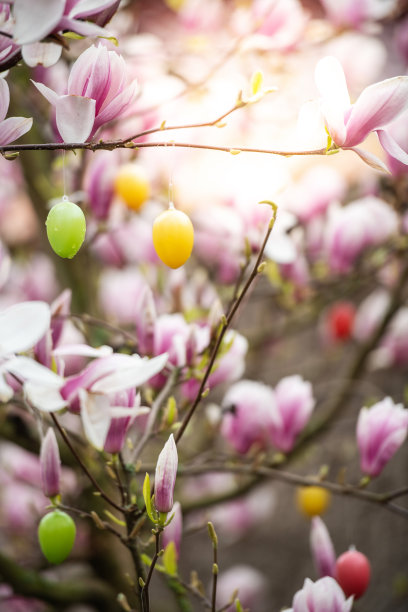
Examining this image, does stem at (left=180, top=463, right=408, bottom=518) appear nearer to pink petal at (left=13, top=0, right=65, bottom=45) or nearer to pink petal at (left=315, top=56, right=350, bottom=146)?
pink petal at (left=315, top=56, right=350, bottom=146)

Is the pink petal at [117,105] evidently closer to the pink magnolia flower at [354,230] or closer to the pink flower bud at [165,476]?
the pink flower bud at [165,476]

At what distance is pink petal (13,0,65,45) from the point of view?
39cm

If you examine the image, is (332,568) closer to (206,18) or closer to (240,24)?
(240,24)

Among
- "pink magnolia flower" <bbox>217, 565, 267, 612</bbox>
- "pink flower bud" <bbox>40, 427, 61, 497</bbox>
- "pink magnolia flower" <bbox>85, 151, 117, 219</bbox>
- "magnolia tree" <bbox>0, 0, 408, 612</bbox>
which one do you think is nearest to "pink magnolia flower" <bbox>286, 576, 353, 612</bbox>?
"magnolia tree" <bbox>0, 0, 408, 612</bbox>

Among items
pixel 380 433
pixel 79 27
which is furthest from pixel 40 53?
pixel 380 433

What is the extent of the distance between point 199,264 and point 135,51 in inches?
20.2

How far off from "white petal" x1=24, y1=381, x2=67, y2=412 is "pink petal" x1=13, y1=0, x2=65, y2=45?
25 cm

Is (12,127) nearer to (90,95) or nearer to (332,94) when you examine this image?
(90,95)

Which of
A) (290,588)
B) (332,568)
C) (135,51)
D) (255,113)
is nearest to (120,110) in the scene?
(332,568)

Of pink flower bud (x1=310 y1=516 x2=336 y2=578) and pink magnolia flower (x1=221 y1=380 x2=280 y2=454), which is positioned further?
pink magnolia flower (x1=221 y1=380 x2=280 y2=454)

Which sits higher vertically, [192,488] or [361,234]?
[361,234]

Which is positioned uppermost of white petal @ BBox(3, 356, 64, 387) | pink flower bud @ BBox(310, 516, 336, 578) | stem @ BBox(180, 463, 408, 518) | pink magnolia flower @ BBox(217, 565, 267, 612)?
white petal @ BBox(3, 356, 64, 387)

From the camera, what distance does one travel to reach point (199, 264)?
4.54 ft

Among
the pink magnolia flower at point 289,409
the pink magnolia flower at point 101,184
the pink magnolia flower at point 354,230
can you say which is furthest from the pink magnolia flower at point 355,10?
the pink magnolia flower at point 289,409
